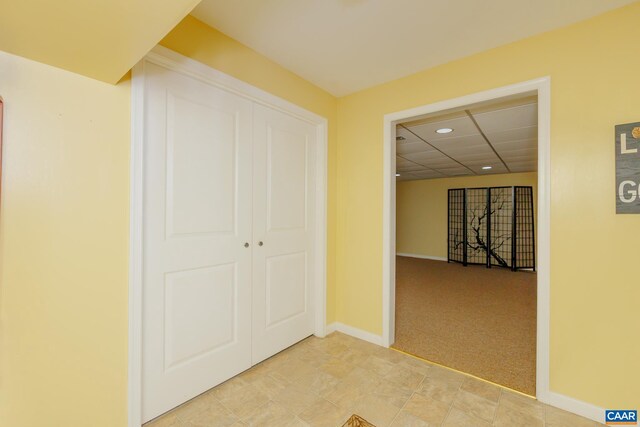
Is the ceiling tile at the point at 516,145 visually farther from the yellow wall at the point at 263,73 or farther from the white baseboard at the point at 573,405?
the white baseboard at the point at 573,405

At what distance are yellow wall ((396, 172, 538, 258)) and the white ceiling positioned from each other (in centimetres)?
572

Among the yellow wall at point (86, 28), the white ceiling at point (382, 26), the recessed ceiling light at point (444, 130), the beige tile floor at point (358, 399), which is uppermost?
the white ceiling at point (382, 26)

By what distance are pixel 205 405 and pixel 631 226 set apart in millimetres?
2714

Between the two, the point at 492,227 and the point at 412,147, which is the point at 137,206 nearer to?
the point at 412,147

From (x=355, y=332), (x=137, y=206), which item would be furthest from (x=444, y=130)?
(x=137, y=206)

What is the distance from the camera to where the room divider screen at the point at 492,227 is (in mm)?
6125

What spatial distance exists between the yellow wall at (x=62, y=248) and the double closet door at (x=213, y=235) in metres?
0.14

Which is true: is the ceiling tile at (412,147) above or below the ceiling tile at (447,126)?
above

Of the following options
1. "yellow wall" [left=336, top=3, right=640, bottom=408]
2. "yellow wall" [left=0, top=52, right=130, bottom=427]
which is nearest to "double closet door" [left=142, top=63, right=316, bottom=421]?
"yellow wall" [left=0, top=52, right=130, bottom=427]

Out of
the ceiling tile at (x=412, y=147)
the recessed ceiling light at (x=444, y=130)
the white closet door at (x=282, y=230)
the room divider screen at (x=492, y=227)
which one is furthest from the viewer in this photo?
the room divider screen at (x=492, y=227)

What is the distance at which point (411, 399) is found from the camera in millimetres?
1724

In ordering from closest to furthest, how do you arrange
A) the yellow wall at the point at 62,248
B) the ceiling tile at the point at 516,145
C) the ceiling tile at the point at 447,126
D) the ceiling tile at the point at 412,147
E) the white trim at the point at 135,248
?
the yellow wall at the point at 62,248 < the white trim at the point at 135,248 < the ceiling tile at the point at 447,126 < the ceiling tile at the point at 516,145 < the ceiling tile at the point at 412,147

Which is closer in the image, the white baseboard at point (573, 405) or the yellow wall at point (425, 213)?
the white baseboard at point (573, 405)

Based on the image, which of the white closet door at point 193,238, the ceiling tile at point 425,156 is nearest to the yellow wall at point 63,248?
the white closet door at point 193,238
